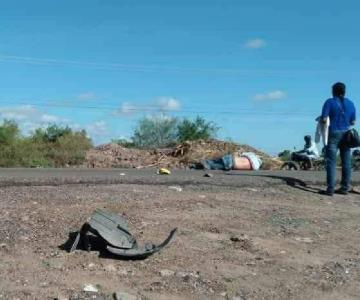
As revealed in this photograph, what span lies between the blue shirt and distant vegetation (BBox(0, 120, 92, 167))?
17010mm

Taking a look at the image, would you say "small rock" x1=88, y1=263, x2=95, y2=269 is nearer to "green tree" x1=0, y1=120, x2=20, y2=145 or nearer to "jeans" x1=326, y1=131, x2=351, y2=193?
"jeans" x1=326, y1=131, x2=351, y2=193

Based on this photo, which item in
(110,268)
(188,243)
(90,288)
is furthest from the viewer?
(188,243)

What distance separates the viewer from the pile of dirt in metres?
28.5

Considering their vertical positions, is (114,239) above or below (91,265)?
above

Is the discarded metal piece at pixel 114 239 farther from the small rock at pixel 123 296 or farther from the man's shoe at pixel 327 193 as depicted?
the man's shoe at pixel 327 193

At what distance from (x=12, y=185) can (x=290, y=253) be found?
15.2 ft

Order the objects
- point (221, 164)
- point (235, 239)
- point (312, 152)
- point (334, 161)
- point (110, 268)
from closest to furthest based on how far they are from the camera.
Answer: point (110, 268), point (235, 239), point (334, 161), point (221, 164), point (312, 152)

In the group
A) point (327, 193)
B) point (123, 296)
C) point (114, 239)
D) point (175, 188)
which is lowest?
point (123, 296)

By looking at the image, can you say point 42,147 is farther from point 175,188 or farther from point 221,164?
point 175,188

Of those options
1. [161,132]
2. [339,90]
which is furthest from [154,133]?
[339,90]

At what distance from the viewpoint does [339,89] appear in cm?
1163

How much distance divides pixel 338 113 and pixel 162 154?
1966cm

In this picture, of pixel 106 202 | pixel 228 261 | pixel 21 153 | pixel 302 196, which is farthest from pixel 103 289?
pixel 21 153

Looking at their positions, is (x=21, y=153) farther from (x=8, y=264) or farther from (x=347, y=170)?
(x=8, y=264)
